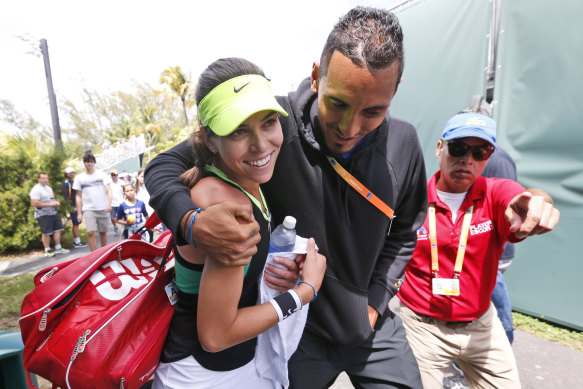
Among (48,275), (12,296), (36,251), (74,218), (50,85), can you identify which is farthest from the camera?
(50,85)

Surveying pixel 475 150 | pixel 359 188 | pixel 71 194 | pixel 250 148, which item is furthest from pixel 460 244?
pixel 71 194

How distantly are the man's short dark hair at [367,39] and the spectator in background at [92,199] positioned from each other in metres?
8.15

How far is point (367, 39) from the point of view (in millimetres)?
1373

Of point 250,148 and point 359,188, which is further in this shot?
point 359,188

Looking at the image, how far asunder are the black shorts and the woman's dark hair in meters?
9.47

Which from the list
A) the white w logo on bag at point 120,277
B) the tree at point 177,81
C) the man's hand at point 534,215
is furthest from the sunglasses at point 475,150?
the tree at point 177,81

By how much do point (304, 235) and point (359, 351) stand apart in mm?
754

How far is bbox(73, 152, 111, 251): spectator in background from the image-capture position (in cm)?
796

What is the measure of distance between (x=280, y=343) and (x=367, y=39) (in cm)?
139

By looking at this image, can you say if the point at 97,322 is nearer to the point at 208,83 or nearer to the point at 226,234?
the point at 226,234

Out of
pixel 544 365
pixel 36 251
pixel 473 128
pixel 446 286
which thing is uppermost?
pixel 473 128

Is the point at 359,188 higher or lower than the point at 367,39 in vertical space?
lower

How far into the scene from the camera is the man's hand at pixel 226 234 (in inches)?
42.5

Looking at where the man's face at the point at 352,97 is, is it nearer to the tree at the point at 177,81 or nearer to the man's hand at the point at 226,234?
the man's hand at the point at 226,234
